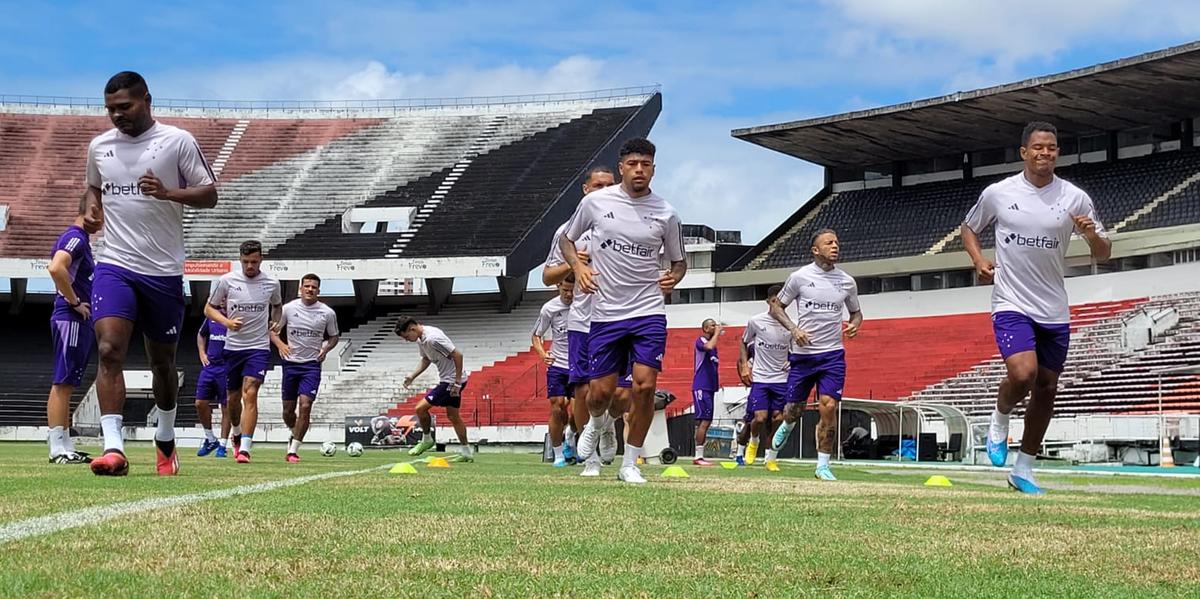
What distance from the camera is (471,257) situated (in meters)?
46.3

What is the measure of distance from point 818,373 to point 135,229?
304 inches

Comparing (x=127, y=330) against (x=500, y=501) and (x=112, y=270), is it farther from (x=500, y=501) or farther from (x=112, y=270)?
(x=500, y=501)

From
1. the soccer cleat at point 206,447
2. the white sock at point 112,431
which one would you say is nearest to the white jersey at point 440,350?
the soccer cleat at point 206,447

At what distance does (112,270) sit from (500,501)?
3223 mm

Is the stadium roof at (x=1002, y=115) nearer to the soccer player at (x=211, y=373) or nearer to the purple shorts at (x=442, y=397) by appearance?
the purple shorts at (x=442, y=397)

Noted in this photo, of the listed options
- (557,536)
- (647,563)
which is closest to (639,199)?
(557,536)

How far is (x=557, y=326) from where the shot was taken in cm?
1675

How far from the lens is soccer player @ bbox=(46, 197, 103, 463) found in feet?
37.3

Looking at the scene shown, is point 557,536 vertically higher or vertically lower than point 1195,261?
lower

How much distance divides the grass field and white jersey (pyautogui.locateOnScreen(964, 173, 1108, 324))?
2.17m

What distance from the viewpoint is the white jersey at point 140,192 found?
883 cm

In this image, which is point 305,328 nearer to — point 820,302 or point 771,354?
point 771,354

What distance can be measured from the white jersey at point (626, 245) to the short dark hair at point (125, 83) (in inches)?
114

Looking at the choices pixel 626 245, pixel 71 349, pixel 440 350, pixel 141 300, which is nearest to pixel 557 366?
pixel 440 350
